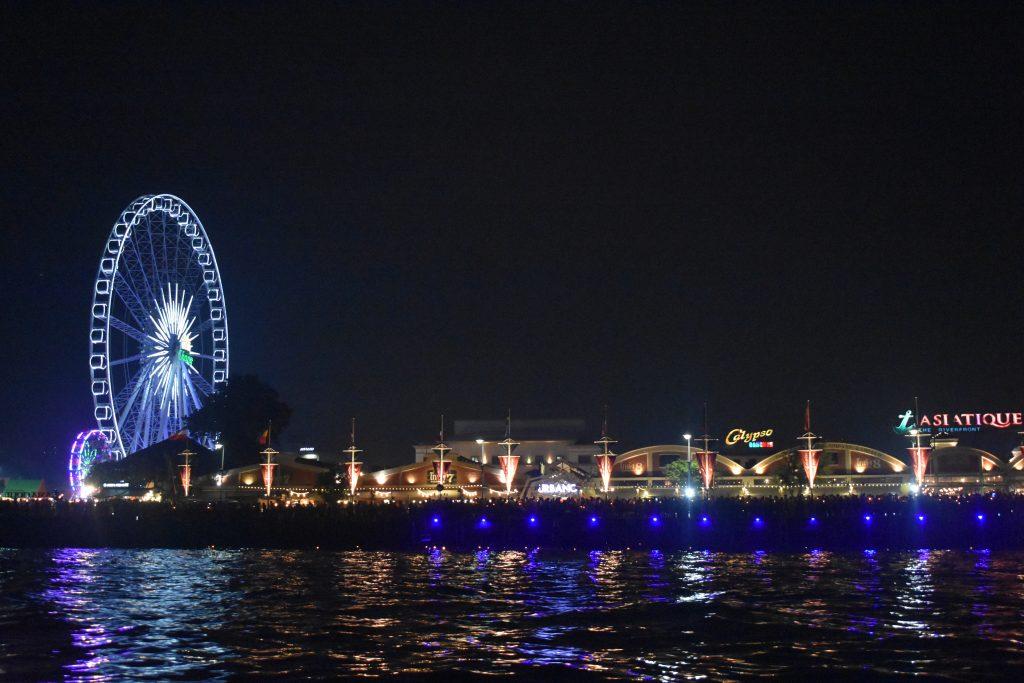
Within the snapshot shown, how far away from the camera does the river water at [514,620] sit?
26781mm

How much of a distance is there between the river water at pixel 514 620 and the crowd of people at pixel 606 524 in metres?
13.0

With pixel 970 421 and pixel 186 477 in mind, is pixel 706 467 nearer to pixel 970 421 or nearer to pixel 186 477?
pixel 970 421

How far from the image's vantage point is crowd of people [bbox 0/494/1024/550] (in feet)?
226

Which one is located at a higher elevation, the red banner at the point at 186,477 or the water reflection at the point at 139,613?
the red banner at the point at 186,477

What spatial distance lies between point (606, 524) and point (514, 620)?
117 feet

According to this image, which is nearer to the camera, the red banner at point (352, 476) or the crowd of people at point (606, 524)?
the crowd of people at point (606, 524)

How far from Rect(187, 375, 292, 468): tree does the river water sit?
5382cm

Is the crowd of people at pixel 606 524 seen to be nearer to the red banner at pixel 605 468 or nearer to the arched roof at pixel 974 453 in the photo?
the red banner at pixel 605 468

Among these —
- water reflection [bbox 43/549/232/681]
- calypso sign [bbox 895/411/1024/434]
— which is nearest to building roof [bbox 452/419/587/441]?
calypso sign [bbox 895/411/1024/434]

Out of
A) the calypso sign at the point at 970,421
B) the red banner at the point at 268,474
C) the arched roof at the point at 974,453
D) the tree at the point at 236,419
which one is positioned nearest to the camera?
the arched roof at the point at 974,453

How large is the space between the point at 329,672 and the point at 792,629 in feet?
46.1

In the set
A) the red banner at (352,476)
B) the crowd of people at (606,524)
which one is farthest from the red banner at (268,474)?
the crowd of people at (606,524)

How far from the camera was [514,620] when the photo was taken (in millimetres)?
34312

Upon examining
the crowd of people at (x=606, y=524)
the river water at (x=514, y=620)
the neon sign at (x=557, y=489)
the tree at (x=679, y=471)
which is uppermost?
the tree at (x=679, y=471)
